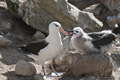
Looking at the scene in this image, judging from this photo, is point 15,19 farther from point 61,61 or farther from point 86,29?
point 61,61

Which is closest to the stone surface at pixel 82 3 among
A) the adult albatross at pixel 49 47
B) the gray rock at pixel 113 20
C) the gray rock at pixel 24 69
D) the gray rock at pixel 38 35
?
the gray rock at pixel 113 20

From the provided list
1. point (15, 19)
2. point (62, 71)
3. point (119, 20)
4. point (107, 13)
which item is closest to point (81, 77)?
point (62, 71)

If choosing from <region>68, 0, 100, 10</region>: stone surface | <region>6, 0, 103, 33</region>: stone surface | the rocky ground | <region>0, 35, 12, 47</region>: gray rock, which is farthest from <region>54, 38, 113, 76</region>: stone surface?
<region>68, 0, 100, 10</region>: stone surface

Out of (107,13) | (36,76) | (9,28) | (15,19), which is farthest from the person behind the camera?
(107,13)

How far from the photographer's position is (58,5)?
9.16 m

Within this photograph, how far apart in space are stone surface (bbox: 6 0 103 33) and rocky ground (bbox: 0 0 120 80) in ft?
1.31

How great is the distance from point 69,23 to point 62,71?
2.91 metres

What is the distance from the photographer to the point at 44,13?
9430 mm

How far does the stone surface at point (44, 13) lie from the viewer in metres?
9.22

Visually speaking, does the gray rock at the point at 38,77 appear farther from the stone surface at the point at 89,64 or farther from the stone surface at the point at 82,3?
the stone surface at the point at 82,3

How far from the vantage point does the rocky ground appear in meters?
6.28

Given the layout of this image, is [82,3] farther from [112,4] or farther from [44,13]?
[44,13]

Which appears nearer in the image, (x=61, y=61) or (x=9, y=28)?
(x=61, y=61)

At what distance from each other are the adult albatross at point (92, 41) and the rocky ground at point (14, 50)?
24.9 inches
